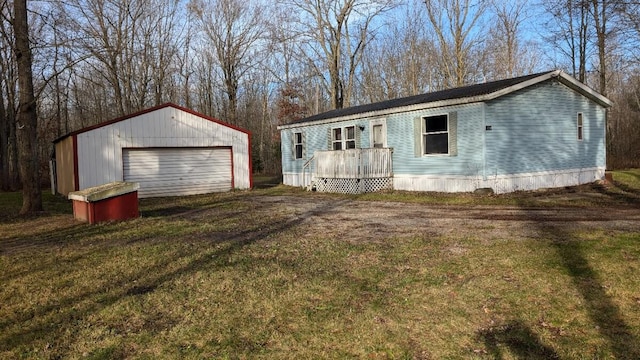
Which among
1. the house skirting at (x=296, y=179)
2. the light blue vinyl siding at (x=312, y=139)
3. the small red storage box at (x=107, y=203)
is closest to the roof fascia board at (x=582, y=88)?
the light blue vinyl siding at (x=312, y=139)

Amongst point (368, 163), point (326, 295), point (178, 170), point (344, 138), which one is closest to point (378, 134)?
point (368, 163)

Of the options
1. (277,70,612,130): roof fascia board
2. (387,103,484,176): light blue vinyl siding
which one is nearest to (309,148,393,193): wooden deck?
(387,103,484,176): light blue vinyl siding

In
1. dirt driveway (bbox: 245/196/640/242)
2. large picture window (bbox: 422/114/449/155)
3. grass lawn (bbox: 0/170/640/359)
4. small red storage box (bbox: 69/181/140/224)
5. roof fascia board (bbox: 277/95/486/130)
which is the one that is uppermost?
roof fascia board (bbox: 277/95/486/130)

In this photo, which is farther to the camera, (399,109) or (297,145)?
(297,145)

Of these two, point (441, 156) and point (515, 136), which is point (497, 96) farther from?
point (441, 156)

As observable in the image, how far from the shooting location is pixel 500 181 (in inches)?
496

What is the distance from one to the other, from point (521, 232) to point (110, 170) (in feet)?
47.5

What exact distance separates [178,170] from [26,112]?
6545 mm

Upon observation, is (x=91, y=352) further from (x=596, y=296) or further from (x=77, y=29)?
(x=77, y=29)

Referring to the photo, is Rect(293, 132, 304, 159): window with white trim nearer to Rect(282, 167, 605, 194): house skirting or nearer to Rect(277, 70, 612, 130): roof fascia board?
Rect(277, 70, 612, 130): roof fascia board

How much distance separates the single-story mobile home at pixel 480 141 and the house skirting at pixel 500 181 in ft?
0.09

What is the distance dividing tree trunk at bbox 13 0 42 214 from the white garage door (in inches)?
185

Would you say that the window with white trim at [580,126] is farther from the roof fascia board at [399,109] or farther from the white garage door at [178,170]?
the white garage door at [178,170]

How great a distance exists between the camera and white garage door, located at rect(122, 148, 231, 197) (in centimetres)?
1709
